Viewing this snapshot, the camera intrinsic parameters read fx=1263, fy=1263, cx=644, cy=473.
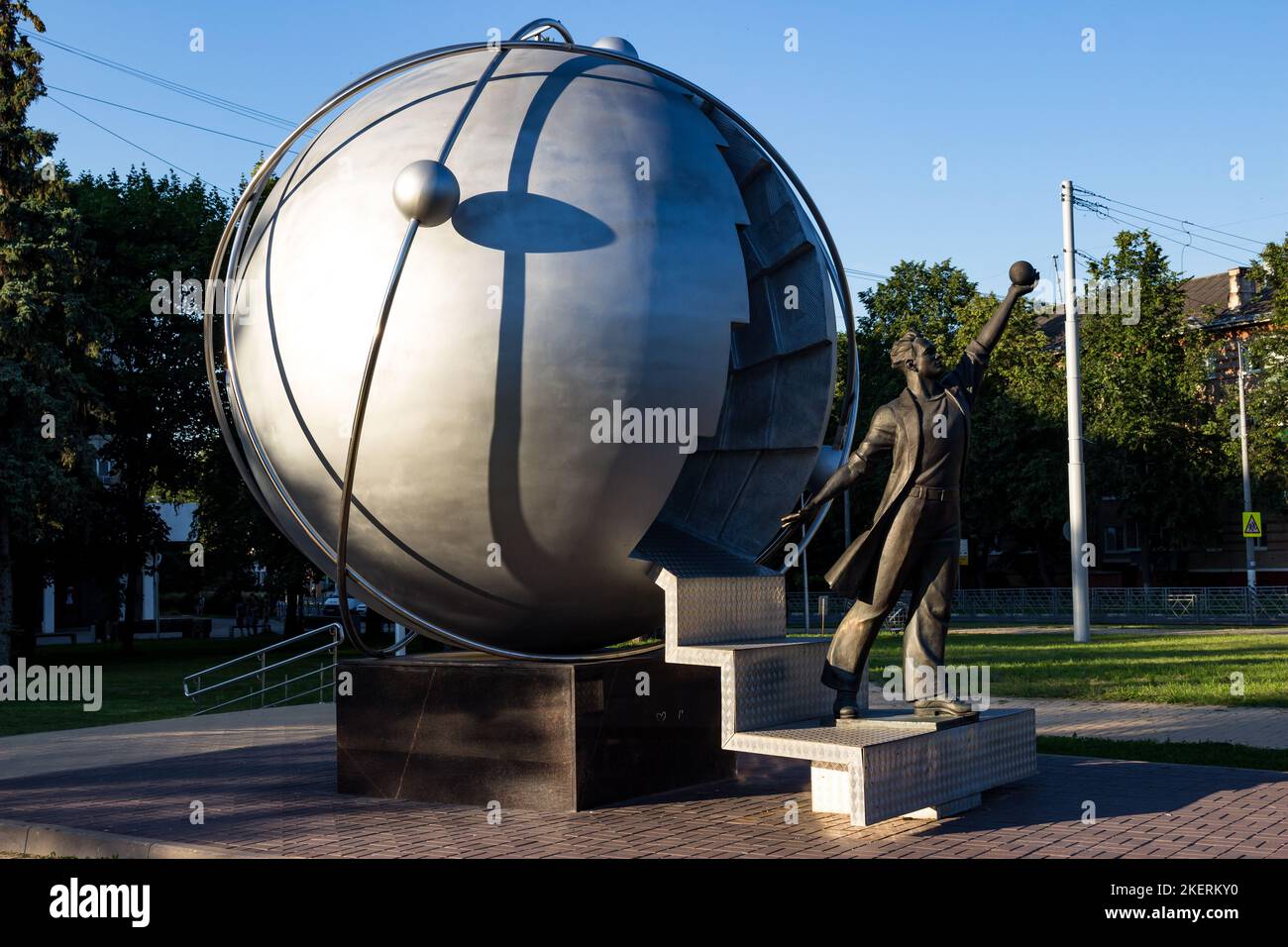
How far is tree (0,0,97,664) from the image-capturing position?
82.9ft

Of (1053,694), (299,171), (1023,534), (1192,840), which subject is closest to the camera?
(1192,840)

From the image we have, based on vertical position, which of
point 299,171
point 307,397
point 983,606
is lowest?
point 983,606

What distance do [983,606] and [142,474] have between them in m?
32.3

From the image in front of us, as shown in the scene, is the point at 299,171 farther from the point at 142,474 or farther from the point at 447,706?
the point at 142,474

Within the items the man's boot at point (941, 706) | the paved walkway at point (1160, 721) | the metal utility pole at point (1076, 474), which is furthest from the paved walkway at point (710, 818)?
the metal utility pole at point (1076, 474)

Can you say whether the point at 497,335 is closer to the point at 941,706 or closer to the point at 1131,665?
the point at 941,706

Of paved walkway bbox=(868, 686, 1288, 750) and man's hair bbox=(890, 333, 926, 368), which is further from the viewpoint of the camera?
paved walkway bbox=(868, 686, 1288, 750)

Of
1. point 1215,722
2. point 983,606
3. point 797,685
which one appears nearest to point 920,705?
point 797,685

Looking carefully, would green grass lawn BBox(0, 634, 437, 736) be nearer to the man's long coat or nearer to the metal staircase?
the metal staircase

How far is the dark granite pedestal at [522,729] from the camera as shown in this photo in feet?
30.7

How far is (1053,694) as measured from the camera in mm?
18266

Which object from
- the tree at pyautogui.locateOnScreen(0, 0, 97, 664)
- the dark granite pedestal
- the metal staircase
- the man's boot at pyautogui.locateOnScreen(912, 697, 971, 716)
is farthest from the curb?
the tree at pyautogui.locateOnScreen(0, 0, 97, 664)

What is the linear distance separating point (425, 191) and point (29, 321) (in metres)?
20.3

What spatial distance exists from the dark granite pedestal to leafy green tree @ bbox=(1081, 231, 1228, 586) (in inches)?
1624
